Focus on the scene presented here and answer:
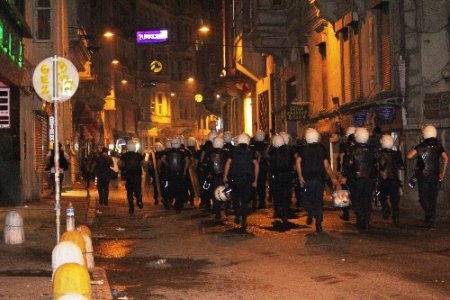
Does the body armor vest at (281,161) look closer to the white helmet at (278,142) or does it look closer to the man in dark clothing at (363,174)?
the white helmet at (278,142)

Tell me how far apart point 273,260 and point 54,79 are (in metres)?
3.76

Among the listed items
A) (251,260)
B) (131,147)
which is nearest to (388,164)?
(251,260)

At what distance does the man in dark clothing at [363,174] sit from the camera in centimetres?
1434

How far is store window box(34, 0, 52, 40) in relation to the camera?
89.9ft

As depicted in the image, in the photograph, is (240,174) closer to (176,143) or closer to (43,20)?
(176,143)

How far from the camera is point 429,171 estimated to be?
14.6 metres

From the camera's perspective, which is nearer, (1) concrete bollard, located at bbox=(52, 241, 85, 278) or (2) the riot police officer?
(1) concrete bollard, located at bbox=(52, 241, 85, 278)

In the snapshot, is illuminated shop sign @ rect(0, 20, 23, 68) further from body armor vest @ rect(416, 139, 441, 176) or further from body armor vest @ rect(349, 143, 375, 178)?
body armor vest @ rect(416, 139, 441, 176)

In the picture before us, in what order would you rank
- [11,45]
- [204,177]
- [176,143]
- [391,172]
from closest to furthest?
[391,172], [11,45], [204,177], [176,143]

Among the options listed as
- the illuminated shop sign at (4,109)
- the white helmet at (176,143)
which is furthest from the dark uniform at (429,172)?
the illuminated shop sign at (4,109)

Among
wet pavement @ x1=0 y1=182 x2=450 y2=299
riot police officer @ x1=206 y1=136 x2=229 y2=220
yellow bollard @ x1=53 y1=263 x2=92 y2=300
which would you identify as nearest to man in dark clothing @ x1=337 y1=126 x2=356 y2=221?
wet pavement @ x1=0 y1=182 x2=450 y2=299

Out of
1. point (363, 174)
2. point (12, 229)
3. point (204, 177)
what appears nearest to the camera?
point (12, 229)

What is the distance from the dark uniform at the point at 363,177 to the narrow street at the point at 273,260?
346mm

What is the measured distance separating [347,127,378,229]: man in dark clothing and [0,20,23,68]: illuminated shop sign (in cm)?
779
